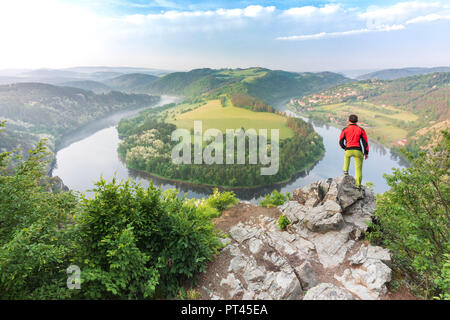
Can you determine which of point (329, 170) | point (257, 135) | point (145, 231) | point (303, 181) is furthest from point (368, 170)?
point (145, 231)

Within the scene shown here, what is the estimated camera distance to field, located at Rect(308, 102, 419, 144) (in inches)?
5038

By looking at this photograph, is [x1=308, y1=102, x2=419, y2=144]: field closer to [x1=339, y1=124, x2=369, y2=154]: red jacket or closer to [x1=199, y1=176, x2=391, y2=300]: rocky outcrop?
[x1=199, y1=176, x2=391, y2=300]: rocky outcrop

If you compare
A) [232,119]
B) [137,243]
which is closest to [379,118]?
[232,119]

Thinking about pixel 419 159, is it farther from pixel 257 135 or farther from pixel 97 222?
pixel 257 135

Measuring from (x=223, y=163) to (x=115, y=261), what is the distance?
2989 inches

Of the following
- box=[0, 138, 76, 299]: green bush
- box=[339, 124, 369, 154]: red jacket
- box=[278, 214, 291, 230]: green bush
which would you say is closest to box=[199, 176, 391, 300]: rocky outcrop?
box=[278, 214, 291, 230]: green bush

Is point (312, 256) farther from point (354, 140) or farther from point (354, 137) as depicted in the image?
point (354, 137)

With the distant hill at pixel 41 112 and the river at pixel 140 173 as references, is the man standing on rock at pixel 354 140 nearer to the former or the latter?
the river at pixel 140 173

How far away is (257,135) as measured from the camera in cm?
10662

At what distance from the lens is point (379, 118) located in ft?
536

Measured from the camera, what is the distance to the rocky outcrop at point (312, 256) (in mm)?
7570

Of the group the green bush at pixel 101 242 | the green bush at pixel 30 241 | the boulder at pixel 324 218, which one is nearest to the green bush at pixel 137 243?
the green bush at pixel 101 242

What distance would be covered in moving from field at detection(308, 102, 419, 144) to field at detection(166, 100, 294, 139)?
175ft

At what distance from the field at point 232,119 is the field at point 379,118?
175ft
